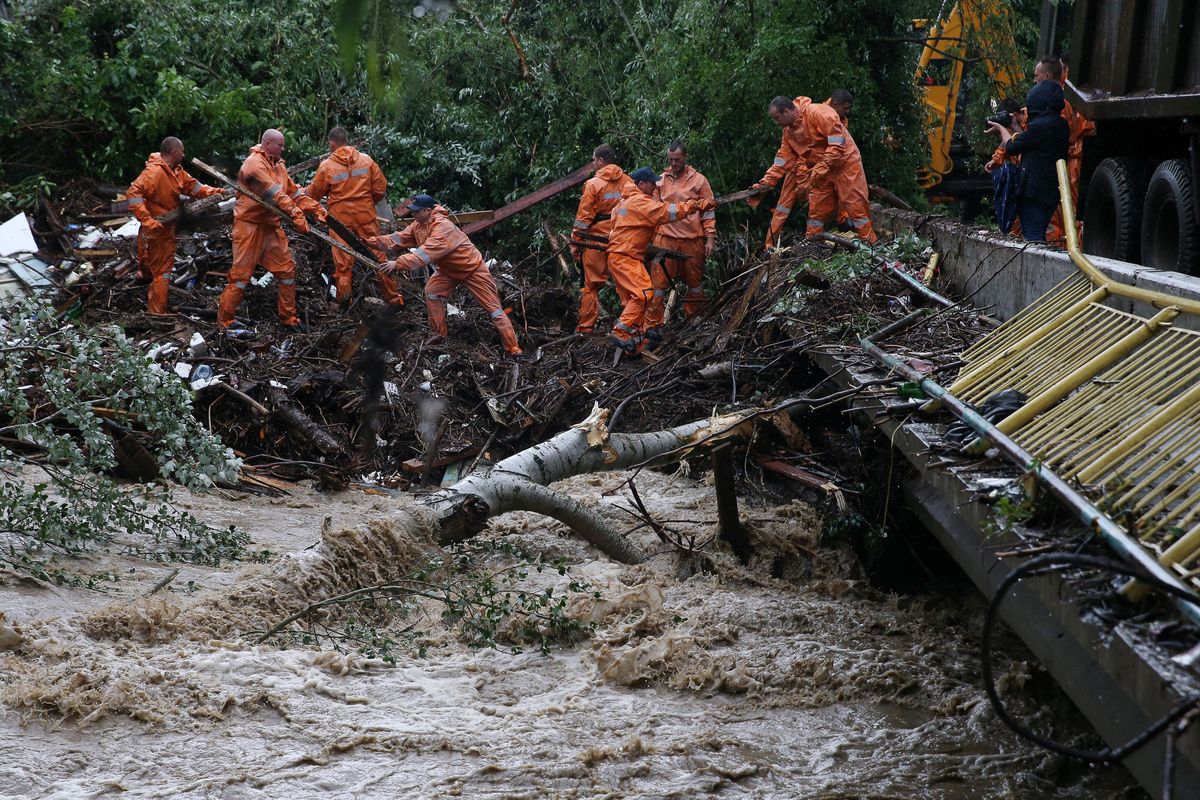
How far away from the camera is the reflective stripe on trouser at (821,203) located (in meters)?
11.3

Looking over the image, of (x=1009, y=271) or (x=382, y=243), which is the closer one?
(x=1009, y=271)

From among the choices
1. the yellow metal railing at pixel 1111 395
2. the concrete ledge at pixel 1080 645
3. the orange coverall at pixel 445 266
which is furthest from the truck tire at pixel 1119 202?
the orange coverall at pixel 445 266

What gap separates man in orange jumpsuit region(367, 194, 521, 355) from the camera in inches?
440

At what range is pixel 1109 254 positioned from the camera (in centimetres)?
904

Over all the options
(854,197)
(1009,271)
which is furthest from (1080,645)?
(854,197)

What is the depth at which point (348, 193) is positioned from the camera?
1213cm

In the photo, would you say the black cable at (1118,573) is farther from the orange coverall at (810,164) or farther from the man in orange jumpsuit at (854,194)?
the orange coverall at (810,164)

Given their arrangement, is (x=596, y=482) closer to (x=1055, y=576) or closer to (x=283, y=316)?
(x=283, y=316)

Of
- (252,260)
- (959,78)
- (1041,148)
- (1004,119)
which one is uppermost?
(959,78)

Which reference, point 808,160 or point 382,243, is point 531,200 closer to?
point 382,243

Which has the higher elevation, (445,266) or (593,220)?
(593,220)

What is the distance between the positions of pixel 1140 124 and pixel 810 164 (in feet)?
12.3

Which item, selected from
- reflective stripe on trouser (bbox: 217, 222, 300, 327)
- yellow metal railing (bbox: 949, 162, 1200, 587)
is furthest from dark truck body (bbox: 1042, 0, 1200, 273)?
reflective stripe on trouser (bbox: 217, 222, 300, 327)

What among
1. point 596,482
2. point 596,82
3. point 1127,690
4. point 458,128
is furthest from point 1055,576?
point 458,128
